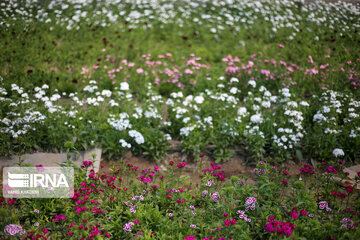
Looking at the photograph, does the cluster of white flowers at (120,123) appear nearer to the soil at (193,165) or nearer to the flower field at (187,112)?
the flower field at (187,112)

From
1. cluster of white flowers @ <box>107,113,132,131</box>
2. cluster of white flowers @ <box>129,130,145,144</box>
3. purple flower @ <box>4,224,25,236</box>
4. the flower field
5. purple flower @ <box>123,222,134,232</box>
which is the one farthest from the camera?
cluster of white flowers @ <box>107,113,132,131</box>

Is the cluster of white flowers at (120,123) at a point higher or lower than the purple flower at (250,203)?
lower

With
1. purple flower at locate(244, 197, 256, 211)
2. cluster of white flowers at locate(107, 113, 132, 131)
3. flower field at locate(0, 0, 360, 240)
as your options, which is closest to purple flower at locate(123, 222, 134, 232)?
flower field at locate(0, 0, 360, 240)

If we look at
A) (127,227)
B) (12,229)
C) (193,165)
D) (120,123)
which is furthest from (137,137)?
(12,229)

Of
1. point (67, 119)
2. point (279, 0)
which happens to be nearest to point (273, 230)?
point (67, 119)

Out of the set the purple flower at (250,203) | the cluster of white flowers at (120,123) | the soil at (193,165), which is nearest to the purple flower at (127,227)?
the purple flower at (250,203)

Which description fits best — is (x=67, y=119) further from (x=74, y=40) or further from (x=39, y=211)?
(x=74, y=40)

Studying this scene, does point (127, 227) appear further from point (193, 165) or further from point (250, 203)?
point (193, 165)

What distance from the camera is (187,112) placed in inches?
235

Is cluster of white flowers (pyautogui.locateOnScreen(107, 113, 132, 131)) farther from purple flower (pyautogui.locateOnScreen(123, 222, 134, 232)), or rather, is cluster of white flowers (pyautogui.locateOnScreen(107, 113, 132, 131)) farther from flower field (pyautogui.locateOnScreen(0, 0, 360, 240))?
purple flower (pyautogui.locateOnScreen(123, 222, 134, 232))

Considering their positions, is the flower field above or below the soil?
above

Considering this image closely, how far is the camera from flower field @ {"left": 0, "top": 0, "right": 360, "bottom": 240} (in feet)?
11.0

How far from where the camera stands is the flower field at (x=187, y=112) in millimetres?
3354

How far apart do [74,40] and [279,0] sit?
7919 millimetres
